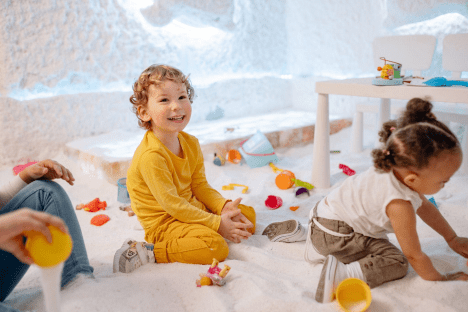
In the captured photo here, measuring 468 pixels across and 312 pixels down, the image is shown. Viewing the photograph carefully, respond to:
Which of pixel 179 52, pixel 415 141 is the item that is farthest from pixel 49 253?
pixel 179 52

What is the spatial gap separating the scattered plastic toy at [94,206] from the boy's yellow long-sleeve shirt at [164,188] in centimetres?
58

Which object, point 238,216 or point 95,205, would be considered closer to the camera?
point 238,216

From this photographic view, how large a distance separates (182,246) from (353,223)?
62 cm

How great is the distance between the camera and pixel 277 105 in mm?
4207

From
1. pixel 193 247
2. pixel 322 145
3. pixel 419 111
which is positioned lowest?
pixel 193 247

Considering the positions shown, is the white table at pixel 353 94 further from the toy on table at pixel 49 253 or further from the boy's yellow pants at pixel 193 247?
the toy on table at pixel 49 253

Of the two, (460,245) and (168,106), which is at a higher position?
(168,106)

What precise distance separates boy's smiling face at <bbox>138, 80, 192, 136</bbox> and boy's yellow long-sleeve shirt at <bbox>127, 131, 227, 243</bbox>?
3.5 inches

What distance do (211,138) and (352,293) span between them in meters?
1.94

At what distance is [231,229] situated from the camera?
1.46 m

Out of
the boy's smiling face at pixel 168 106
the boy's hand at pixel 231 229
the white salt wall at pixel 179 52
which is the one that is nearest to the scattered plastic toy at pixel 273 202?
the boy's hand at pixel 231 229

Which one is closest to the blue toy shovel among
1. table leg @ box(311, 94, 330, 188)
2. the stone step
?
table leg @ box(311, 94, 330, 188)

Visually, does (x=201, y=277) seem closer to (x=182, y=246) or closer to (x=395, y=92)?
(x=182, y=246)

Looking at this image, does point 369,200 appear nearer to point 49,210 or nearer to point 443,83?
point 443,83
